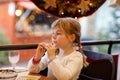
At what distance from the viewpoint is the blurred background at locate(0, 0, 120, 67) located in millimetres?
3602

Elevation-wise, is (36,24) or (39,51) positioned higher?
(36,24)

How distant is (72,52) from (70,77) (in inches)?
8.7

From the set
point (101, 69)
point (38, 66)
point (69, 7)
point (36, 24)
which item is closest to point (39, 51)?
point (38, 66)

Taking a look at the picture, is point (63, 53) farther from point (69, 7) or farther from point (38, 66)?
point (69, 7)

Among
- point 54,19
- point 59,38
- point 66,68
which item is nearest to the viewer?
point 66,68

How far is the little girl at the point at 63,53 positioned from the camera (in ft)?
5.79

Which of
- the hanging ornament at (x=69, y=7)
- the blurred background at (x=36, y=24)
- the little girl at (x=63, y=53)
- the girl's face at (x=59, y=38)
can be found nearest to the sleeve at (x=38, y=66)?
the little girl at (x=63, y=53)

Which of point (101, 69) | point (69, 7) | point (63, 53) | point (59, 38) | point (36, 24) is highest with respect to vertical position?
point (69, 7)

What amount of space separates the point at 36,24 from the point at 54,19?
881 mm

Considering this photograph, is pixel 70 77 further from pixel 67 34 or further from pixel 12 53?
pixel 12 53

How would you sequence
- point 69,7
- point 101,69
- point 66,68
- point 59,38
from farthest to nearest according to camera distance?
point 69,7 → point 101,69 → point 59,38 → point 66,68

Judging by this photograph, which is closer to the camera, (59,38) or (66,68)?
(66,68)

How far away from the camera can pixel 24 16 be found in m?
3.78

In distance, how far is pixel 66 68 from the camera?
1774 mm
